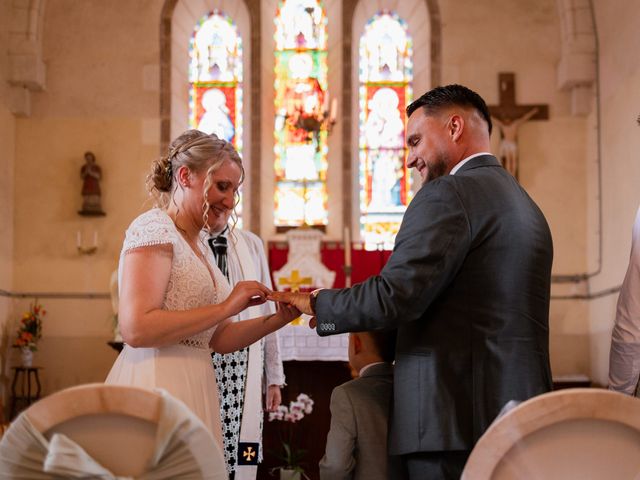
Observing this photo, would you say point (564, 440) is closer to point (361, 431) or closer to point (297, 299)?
point (361, 431)

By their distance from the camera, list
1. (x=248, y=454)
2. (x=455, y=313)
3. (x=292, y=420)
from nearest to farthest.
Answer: (x=455, y=313), (x=248, y=454), (x=292, y=420)

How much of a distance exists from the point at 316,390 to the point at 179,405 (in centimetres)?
503

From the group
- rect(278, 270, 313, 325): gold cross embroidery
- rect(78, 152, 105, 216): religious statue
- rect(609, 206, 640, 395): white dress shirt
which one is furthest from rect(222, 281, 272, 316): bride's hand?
rect(78, 152, 105, 216): religious statue

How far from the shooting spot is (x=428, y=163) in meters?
2.97

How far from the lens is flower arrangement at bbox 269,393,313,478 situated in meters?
6.37

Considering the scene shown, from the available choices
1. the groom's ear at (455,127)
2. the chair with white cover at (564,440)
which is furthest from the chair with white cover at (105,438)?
the groom's ear at (455,127)

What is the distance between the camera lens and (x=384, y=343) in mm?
3049

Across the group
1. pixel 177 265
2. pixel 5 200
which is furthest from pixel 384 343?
pixel 5 200

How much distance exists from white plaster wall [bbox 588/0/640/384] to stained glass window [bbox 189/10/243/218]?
160 inches

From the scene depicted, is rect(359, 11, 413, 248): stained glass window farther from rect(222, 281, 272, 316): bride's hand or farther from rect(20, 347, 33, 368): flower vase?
rect(222, 281, 272, 316): bride's hand

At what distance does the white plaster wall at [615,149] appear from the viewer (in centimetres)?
858

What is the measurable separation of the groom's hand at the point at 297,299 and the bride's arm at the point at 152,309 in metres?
0.14

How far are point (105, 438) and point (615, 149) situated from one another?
8.14 metres

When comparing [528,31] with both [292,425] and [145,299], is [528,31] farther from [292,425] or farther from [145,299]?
[145,299]
